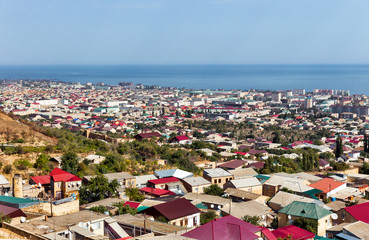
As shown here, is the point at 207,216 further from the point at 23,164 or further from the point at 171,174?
the point at 23,164

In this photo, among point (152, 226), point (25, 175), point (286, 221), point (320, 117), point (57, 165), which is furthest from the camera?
point (320, 117)

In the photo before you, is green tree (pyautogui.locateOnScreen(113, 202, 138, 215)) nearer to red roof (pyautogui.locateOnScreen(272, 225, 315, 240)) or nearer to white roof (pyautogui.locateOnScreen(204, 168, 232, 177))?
red roof (pyautogui.locateOnScreen(272, 225, 315, 240))

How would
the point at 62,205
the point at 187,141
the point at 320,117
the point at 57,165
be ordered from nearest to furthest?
the point at 62,205 → the point at 57,165 → the point at 187,141 → the point at 320,117

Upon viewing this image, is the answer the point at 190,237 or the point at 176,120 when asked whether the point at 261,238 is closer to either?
the point at 190,237

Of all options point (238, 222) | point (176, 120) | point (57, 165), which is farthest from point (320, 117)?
point (238, 222)

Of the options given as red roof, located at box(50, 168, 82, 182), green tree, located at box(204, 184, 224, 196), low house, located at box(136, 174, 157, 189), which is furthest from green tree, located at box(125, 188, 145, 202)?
green tree, located at box(204, 184, 224, 196)

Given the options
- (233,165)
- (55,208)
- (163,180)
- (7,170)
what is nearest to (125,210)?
(55,208)

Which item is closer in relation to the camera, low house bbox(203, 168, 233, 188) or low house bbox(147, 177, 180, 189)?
low house bbox(147, 177, 180, 189)
